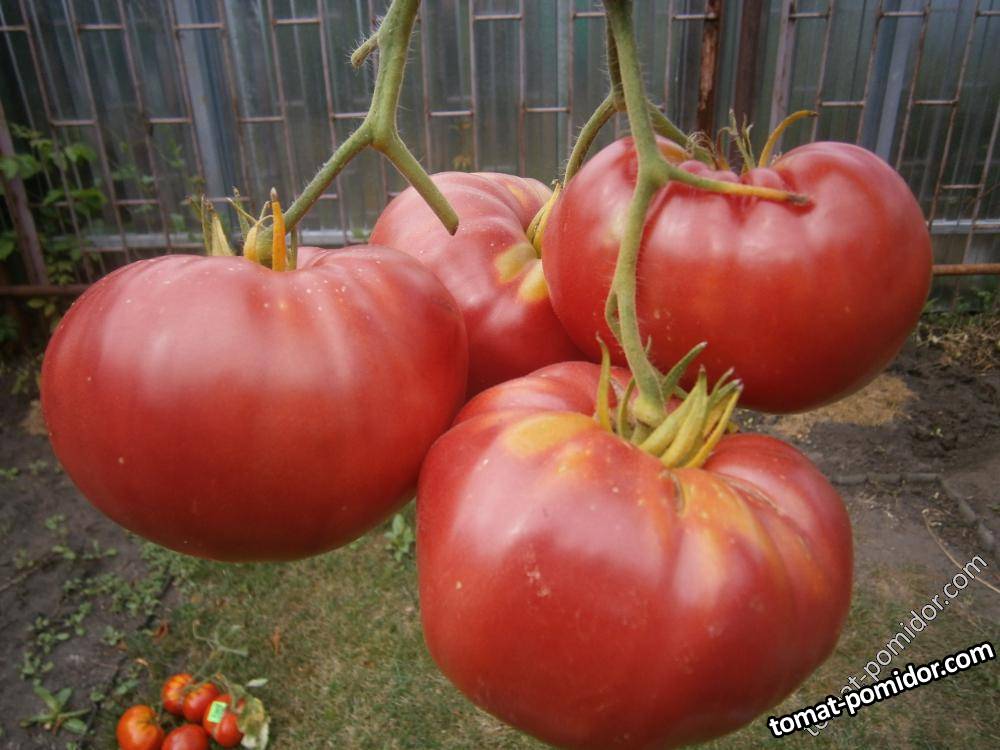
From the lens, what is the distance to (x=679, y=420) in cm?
50

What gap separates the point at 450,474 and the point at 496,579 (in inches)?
3.2

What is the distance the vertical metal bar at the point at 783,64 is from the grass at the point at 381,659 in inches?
72.5

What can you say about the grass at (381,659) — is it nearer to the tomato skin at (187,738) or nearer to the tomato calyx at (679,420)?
the tomato skin at (187,738)

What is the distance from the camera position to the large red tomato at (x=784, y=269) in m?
0.52

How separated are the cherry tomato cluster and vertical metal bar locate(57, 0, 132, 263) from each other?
202 centimetres

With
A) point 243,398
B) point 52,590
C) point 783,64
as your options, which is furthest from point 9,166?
point 243,398

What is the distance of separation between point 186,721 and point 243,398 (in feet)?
8.43

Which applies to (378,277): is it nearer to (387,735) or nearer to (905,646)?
(387,735)

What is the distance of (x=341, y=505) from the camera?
Answer: 555mm

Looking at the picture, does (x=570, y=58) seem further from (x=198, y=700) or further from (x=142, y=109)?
(x=198, y=700)

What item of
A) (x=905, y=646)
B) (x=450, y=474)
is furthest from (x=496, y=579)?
(x=905, y=646)

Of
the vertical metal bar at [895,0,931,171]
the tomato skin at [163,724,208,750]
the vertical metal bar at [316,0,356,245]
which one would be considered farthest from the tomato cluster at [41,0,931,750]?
the vertical metal bar at [895,0,931,171]

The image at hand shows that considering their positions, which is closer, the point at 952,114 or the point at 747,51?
the point at 747,51

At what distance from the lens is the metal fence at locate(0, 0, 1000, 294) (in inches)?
130
